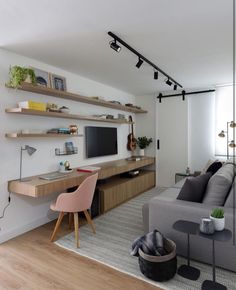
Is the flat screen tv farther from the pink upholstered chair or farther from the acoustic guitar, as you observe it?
the pink upholstered chair

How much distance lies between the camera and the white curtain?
14.5 feet

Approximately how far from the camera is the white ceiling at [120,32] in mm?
1759

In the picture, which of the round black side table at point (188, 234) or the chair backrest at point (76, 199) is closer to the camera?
the round black side table at point (188, 234)

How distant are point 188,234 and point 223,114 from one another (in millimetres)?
3505

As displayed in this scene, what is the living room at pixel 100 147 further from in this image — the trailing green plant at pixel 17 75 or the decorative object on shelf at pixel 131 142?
the decorative object on shelf at pixel 131 142

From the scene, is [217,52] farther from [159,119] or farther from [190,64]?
[159,119]

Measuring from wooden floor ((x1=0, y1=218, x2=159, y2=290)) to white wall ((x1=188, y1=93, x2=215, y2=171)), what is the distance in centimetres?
350

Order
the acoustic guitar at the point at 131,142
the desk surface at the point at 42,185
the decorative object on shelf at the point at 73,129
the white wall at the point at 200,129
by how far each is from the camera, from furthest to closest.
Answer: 1. the acoustic guitar at the point at 131,142
2. the white wall at the point at 200,129
3. the decorative object on shelf at the point at 73,129
4. the desk surface at the point at 42,185

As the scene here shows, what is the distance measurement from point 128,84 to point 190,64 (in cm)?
150

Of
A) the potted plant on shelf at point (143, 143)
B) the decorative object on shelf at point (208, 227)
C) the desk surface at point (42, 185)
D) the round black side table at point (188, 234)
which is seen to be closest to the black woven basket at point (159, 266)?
the round black side table at point (188, 234)

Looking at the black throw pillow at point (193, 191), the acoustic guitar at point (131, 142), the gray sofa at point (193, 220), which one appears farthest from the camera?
the acoustic guitar at point (131, 142)

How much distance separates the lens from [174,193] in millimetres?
2865

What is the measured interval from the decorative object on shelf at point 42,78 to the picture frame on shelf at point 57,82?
7 cm

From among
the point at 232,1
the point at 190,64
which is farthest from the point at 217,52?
the point at 232,1
